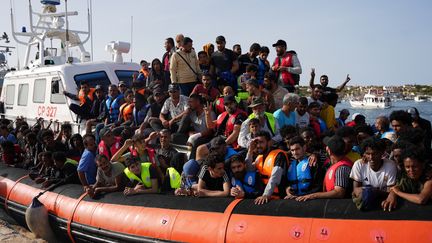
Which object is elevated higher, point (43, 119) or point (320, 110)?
point (320, 110)

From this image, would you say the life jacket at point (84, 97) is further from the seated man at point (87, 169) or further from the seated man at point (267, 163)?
the seated man at point (267, 163)

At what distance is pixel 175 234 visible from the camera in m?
5.17

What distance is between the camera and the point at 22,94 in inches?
469

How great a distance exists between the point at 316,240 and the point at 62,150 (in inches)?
202

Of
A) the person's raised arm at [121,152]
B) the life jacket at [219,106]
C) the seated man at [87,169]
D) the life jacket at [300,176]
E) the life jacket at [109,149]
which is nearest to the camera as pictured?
the life jacket at [300,176]

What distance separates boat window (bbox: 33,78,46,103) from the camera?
10898 millimetres

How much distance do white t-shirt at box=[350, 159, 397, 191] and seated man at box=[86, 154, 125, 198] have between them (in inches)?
128

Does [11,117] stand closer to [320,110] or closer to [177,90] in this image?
[177,90]

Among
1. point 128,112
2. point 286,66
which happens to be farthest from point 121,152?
point 286,66

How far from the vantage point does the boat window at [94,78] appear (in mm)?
10352

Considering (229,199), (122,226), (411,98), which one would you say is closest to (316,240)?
(229,199)

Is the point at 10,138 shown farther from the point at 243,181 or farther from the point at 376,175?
the point at 376,175

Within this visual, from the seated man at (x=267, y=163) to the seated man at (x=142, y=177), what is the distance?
141cm

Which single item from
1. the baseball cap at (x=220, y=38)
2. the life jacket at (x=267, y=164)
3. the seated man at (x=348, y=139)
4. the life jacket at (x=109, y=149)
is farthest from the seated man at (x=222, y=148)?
the baseball cap at (x=220, y=38)
